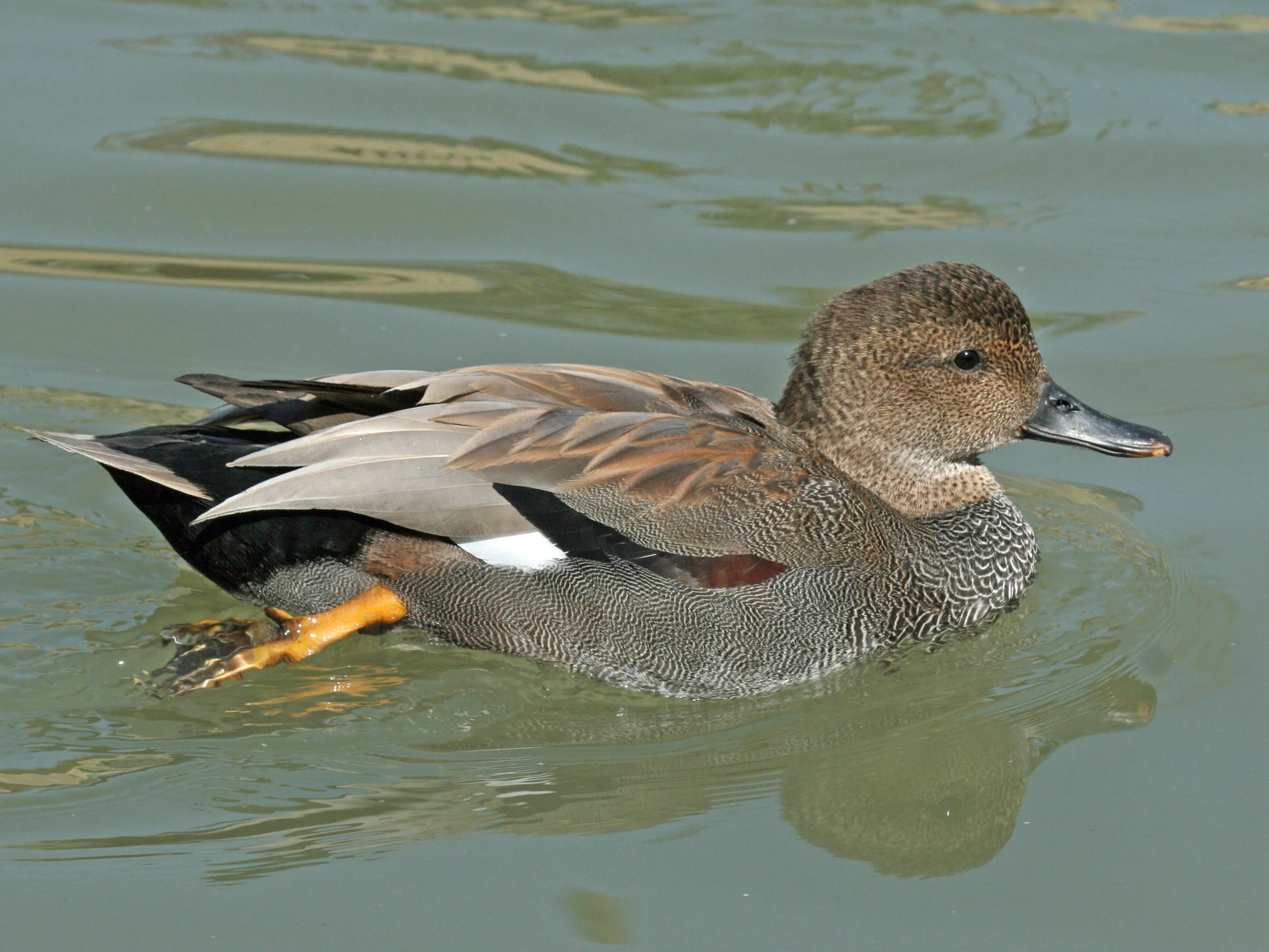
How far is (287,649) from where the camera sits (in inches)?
207

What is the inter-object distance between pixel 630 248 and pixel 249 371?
2.03 m

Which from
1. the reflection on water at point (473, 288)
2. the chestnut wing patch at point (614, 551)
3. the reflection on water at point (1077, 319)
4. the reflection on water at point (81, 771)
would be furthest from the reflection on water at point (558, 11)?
the reflection on water at point (81, 771)

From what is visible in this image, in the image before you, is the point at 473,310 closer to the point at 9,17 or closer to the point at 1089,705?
the point at 1089,705

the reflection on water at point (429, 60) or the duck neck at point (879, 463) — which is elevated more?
the reflection on water at point (429, 60)

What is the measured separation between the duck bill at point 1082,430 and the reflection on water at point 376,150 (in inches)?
144

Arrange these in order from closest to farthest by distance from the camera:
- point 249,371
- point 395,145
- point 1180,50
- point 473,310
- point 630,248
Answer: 1. point 249,371
2. point 473,310
3. point 630,248
4. point 395,145
5. point 1180,50

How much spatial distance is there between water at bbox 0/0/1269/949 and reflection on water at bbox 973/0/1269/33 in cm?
4

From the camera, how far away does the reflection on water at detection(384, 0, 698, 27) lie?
34.1 feet

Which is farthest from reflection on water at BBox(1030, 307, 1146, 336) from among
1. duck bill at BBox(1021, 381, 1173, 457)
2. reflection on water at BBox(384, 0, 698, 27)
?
reflection on water at BBox(384, 0, 698, 27)

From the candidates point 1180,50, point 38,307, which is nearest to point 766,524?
point 38,307

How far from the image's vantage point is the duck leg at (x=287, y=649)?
524 centimetres

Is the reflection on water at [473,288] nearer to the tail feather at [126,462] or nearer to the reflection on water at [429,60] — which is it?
the reflection on water at [429,60]

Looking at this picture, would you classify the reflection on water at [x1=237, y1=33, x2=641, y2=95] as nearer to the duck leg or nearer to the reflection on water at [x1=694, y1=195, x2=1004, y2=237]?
the reflection on water at [x1=694, y1=195, x2=1004, y2=237]

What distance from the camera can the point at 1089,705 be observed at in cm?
545
